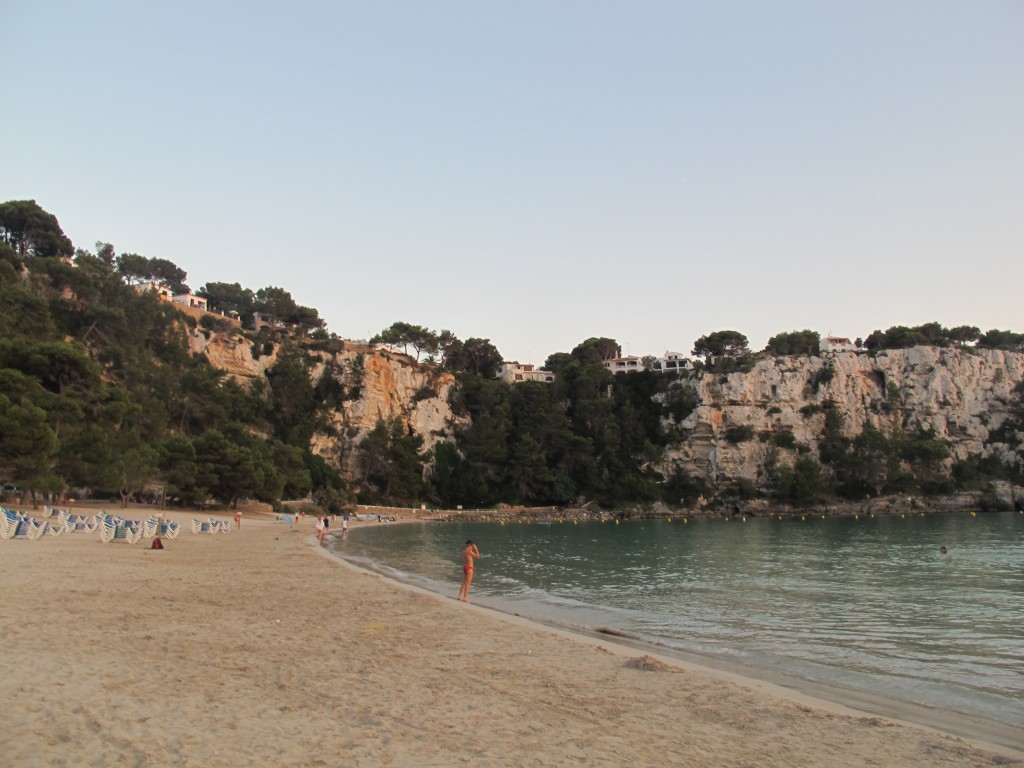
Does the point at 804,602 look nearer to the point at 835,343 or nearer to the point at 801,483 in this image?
the point at 801,483

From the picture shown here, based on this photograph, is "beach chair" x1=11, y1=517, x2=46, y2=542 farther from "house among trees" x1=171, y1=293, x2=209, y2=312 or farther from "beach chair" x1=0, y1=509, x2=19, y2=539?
"house among trees" x1=171, y1=293, x2=209, y2=312

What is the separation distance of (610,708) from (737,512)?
77646mm

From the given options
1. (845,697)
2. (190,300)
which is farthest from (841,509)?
(190,300)

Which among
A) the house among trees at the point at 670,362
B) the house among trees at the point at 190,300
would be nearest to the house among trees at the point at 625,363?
the house among trees at the point at 670,362

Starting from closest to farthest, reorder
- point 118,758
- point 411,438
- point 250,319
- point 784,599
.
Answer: point 118,758 < point 784,599 < point 411,438 < point 250,319

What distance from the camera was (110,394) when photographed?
36.2 meters

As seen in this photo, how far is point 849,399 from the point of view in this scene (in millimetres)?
81875

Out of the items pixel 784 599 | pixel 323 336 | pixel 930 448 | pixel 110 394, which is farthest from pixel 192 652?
pixel 930 448

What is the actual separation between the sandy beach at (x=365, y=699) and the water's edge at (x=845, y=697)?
290mm

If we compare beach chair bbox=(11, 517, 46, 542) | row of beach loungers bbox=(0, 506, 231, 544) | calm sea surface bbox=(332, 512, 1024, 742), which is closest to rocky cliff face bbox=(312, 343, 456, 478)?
calm sea surface bbox=(332, 512, 1024, 742)

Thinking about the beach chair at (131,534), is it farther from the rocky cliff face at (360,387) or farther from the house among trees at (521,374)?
the house among trees at (521,374)

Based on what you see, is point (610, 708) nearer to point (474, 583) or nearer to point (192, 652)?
point (192, 652)

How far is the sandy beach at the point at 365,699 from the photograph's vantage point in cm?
477

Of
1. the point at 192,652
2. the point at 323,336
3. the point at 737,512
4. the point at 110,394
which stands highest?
the point at 323,336
